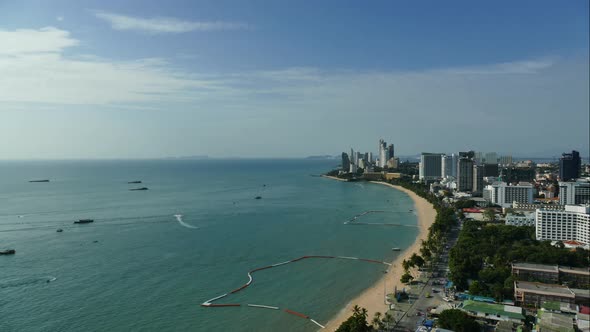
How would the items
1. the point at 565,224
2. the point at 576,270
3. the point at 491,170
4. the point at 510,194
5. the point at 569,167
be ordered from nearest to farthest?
the point at 576,270
the point at 565,224
the point at 510,194
the point at 569,167
the point at 491,170

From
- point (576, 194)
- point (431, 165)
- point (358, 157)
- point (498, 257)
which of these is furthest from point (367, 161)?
point (498, 257)

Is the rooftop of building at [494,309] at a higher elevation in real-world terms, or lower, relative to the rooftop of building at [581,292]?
lower

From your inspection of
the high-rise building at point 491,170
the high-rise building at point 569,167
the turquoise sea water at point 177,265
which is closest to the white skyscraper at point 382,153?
the high-rise building at point 491,170

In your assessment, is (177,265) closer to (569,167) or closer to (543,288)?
(543,288)

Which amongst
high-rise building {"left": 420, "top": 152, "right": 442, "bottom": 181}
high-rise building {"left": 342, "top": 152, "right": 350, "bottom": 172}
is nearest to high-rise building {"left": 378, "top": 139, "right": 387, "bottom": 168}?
high-rise building {"left": 342, "top": 152, "right": 350, "bottom": 172}

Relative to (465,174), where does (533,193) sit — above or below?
below

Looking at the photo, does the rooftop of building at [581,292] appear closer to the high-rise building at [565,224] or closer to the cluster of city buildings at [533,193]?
the cluster of city buildings at [533,193]

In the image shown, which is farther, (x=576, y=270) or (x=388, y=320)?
(x=388, y=320)

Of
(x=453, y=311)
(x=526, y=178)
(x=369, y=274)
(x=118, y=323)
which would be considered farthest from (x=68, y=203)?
(x=526, y=178)
